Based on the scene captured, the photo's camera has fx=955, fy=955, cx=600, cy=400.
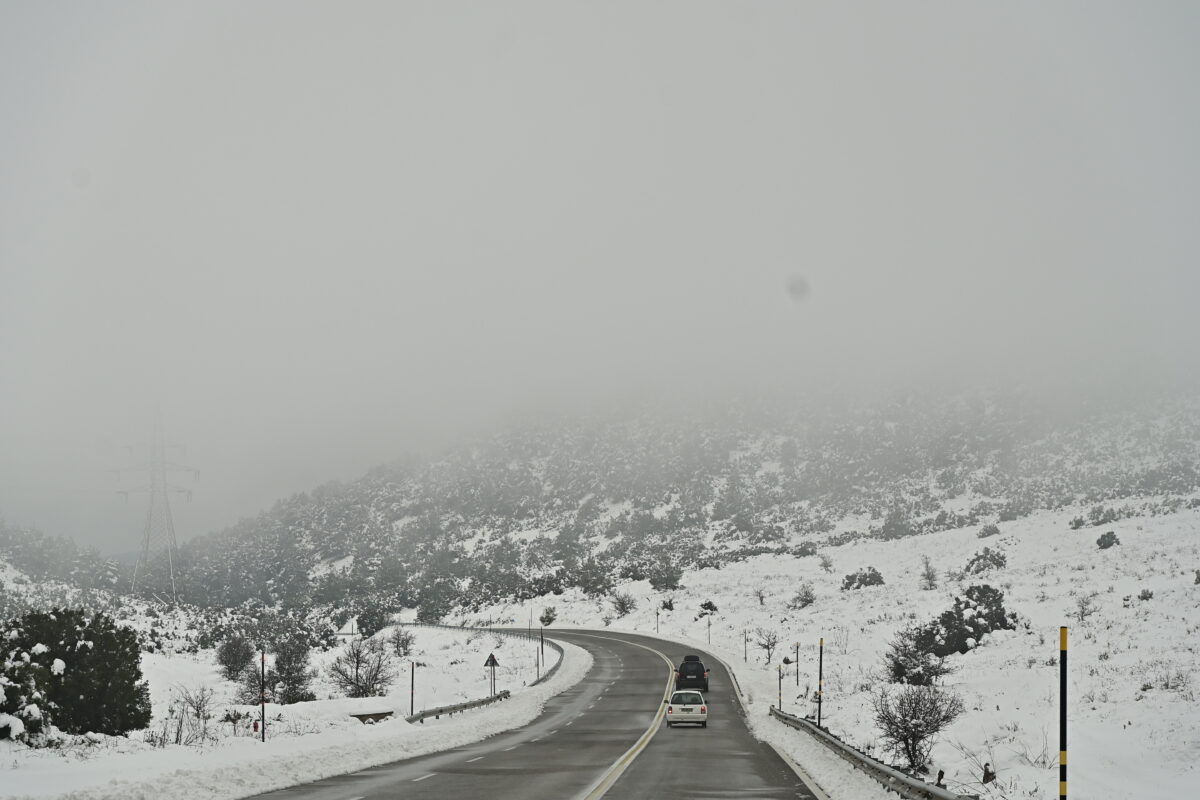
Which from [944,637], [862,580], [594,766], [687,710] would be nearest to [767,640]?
[862,580]

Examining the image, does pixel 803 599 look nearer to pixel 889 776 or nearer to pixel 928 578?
pixel 928 578

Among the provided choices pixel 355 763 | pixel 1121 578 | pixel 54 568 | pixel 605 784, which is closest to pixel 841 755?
pixel 605 784

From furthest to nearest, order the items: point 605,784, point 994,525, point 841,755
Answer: point 994,525, point 841,755, point 605,784

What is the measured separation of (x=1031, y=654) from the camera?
31.9m

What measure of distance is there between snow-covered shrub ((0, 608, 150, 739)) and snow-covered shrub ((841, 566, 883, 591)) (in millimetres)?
63193

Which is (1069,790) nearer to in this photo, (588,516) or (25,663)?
(25,663)

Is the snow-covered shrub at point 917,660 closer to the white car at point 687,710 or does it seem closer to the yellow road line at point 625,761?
the white car at point 687,710

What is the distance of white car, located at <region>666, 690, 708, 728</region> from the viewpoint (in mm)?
32500

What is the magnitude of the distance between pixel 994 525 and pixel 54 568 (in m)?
99.7

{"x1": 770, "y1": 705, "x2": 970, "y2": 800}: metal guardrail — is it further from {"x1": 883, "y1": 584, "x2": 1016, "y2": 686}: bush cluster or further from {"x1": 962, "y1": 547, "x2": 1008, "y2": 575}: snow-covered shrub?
{"x1": 962, "y1": 547, "x2": 1008, "y2": 575}: snow-covered shrub

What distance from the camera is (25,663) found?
2006cm

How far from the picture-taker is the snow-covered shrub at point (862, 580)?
77562 mm

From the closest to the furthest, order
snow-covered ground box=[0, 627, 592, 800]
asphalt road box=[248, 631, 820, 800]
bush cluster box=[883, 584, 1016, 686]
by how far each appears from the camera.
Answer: snow-covered ground box=[0, 627, 592, 800] → asphalt road box=[248, 631, 820, 800] → bush cluster box=[883, 584, 1016, 686]

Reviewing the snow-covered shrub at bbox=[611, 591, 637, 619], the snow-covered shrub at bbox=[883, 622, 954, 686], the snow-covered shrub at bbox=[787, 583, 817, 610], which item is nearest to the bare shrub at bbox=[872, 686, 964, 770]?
the snow-covered shrub at bbox=[883, 622, 954, 686]
